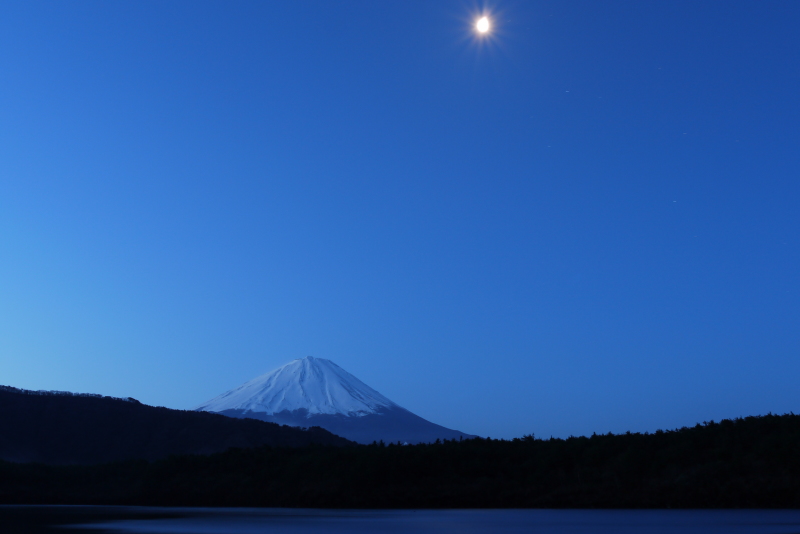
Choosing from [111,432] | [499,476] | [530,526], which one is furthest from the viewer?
[111,432]

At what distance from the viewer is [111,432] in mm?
114750

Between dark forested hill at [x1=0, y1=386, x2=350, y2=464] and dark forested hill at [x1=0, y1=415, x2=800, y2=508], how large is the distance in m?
57.7

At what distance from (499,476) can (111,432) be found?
9342 centimetres

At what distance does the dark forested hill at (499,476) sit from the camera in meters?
31.4

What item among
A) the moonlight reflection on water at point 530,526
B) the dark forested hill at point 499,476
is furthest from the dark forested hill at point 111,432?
the moonlight reflection on water at point 530,526

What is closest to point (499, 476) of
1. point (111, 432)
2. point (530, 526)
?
point (530, 526)

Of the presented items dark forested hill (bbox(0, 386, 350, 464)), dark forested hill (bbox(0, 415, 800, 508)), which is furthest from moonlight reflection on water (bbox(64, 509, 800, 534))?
dark forested hill (bbox(0, 386, 350, 464))

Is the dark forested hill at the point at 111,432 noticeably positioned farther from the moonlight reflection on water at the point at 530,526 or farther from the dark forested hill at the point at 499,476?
the moonlight reflection on water at the point at 530,526

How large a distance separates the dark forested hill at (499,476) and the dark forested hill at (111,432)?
189 ft

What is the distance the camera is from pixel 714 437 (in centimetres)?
3625

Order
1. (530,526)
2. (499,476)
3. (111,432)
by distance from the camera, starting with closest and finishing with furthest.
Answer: (530,526), (499,476), (111,432)

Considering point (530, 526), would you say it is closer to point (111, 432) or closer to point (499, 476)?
point (499, 476)

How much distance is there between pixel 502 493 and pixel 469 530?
17638 millimetres

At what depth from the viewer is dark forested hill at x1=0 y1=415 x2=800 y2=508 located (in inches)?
1238
